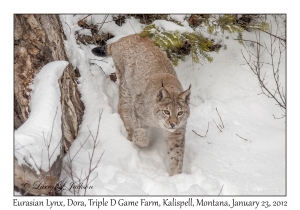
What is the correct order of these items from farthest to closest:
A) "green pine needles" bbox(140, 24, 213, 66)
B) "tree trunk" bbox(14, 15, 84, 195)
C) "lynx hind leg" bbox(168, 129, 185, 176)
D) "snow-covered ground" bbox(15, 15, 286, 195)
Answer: "green pine needles" bbox(140, 24, 213, 66)
"lynx hind leg" bbox(168, 129, 185, 176)
"tree trunk" bbox(14, 15, 84, 195)
"snow-covered ground" bbox(15, 15, 286, 195)

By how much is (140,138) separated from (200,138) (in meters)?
0.95

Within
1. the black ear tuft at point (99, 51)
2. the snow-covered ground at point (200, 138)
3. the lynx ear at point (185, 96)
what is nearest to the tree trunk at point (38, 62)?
the snow-covered ground at point (200, 138)

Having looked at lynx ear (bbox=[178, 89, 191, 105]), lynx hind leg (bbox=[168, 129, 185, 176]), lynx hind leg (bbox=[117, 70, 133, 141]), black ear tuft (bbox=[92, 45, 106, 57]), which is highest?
black ear tuft (bbox=[92, 45, 106, 57])

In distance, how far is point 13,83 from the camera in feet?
15.3

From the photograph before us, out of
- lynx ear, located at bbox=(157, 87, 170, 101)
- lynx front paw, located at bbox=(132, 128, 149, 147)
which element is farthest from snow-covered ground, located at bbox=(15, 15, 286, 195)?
lynx ear, located at bbox=(157, 87, 170, 101)

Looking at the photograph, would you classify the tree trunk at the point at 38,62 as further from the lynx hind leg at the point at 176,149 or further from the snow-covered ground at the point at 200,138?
the lynx hind leg at the point at 176,149

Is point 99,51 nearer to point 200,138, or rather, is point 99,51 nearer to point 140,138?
point 140,138

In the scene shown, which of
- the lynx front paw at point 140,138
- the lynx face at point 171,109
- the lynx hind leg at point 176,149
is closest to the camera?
the lynx face at point 171,109

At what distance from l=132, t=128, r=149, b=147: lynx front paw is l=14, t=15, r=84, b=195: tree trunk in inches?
32.2

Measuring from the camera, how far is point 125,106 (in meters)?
6.40

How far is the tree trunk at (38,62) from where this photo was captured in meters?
4.78

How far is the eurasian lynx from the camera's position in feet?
17.1

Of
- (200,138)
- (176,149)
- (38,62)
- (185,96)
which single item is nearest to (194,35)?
(185,96)

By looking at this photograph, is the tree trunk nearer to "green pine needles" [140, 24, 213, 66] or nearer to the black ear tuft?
the black ear tuft
